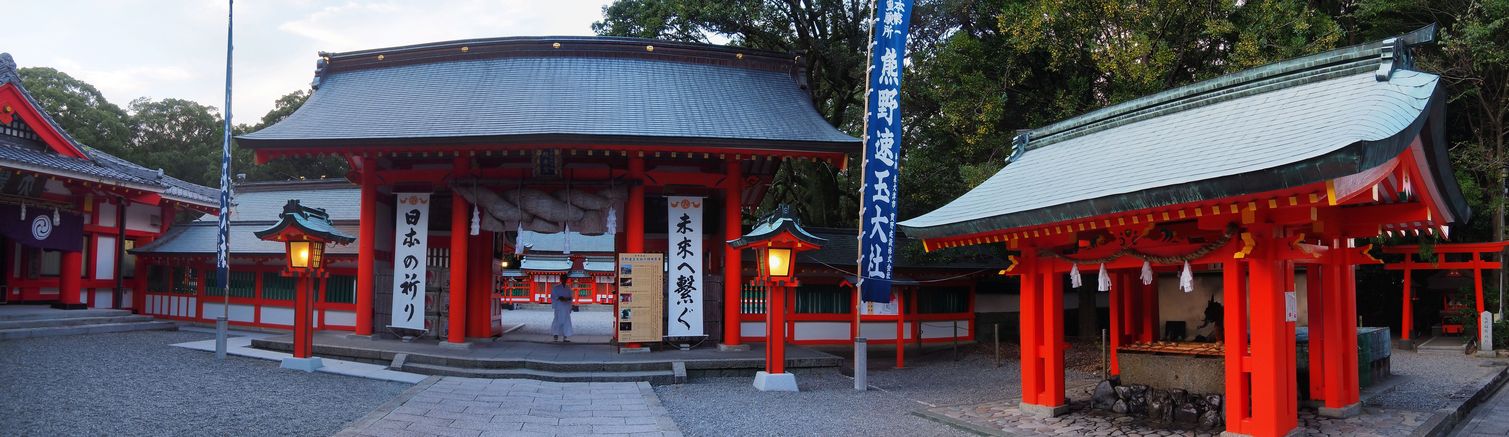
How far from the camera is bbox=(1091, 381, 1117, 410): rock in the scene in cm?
957

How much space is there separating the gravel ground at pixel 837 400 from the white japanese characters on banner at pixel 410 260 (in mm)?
5445

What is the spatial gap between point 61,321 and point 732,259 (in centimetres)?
1334

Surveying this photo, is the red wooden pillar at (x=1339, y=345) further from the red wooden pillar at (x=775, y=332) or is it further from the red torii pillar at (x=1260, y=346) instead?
the red wooden pillar at (x=775, y=332)

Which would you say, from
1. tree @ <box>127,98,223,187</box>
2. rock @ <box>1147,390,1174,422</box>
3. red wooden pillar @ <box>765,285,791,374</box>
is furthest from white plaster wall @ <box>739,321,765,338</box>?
tree @ <box>127,98,223,187</box>

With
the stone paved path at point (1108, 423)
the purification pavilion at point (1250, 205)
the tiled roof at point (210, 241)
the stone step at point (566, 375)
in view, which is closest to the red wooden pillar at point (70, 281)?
the tiled roof at point (210, 241)

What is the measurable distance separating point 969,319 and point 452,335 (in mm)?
10379

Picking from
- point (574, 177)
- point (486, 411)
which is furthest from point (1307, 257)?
point (574, 177)

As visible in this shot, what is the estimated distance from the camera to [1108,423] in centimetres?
873

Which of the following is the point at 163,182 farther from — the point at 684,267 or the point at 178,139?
the point at 178,139

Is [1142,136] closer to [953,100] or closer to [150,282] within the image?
[953,100]

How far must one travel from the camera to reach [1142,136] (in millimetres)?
9211

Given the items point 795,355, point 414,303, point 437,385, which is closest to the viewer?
point 437,385

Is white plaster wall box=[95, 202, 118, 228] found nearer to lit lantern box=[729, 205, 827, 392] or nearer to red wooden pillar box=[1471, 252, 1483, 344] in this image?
lit lantern box=[729, 205, 827, 392]

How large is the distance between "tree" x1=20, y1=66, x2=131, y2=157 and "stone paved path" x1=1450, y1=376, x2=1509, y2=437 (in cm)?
4000
